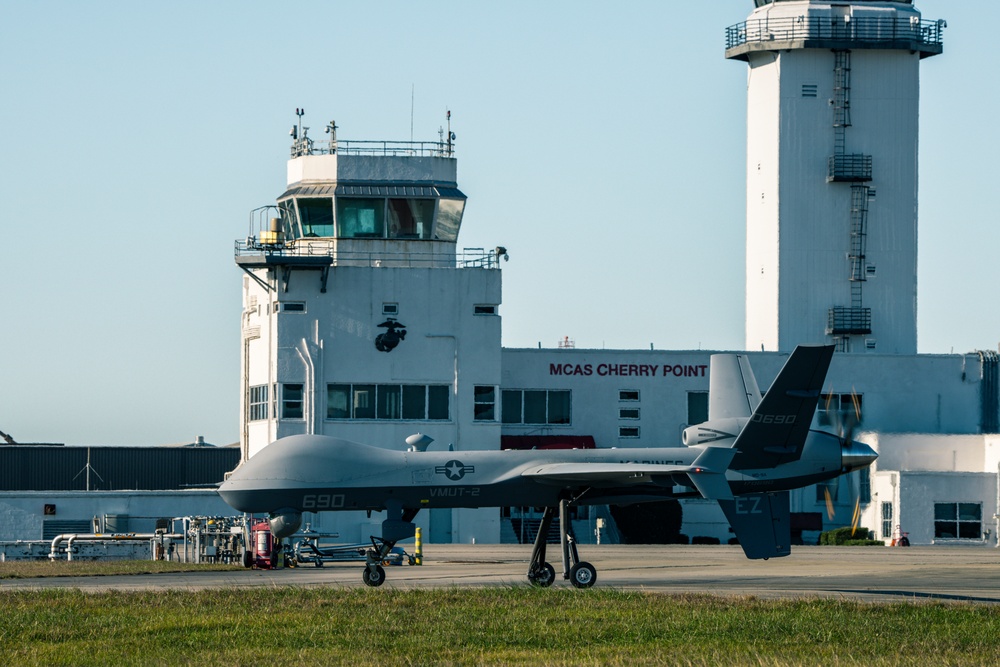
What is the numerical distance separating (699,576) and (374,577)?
9147 mm

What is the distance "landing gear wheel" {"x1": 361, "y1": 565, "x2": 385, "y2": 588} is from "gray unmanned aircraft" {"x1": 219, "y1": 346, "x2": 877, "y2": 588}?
2 cm

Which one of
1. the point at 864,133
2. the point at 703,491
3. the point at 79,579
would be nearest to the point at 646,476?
the point at 703,491

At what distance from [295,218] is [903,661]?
163 ft

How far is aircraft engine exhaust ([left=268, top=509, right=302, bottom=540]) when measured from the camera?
98.1 ft

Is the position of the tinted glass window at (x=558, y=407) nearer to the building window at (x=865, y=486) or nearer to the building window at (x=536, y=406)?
the building window at (x=536, y=406)

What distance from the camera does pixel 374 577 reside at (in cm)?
3094

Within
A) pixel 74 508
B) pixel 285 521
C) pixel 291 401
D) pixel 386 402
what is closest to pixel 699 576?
pixel 285 521

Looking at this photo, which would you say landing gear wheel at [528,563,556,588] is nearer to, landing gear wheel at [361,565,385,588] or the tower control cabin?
landing gear wheel at [361,565,385,588]

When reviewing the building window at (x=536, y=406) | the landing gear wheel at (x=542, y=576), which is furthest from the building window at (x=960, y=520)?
the landing gear wheel at (x=542, y=576)

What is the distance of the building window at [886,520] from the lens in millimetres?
66312

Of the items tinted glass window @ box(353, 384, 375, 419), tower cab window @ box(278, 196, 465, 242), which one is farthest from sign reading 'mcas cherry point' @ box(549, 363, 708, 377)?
tinted glass window @ box(353, 384, 375, 419)

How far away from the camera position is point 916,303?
7744 cm

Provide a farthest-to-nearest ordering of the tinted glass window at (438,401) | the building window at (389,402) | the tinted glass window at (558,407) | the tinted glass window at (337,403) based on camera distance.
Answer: the tinted glass window at (558,407) → the tinted glass window at (438,401) → the building window at (389,402) → the tinted glass window at (337,403)

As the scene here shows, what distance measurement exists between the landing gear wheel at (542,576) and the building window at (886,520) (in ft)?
123
